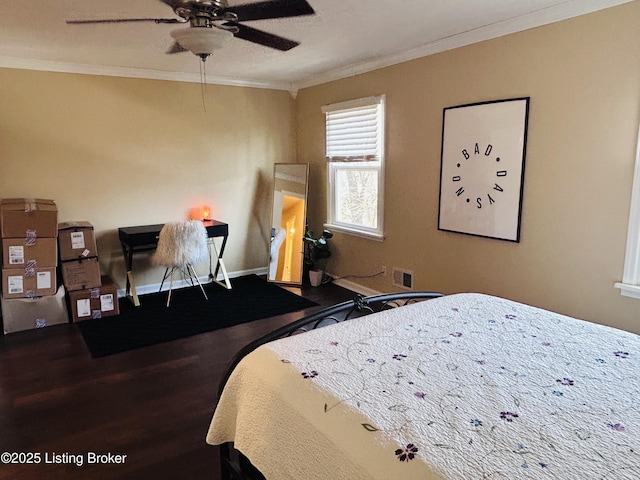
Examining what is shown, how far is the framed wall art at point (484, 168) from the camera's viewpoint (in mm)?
2975

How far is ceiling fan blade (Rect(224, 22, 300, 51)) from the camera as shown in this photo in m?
2.39

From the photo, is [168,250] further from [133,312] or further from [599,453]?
[599,453]

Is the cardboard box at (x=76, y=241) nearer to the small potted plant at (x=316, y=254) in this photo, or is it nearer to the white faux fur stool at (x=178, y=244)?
the white faux fur stool at (x=178, y=244)

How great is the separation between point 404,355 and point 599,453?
0.62 metres

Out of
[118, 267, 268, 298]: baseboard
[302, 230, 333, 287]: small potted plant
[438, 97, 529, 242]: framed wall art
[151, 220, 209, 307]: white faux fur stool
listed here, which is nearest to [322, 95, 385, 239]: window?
[302, 230, 333, 287]: small potted plant

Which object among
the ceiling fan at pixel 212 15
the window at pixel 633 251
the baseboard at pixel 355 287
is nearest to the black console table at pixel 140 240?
the baseboard at pixel 355 287

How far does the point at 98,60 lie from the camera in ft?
12.9

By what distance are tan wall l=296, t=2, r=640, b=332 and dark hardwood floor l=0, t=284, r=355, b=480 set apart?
5.78ft

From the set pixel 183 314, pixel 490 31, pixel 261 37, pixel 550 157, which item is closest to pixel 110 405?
pixel 183 314

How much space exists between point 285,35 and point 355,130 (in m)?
1.46

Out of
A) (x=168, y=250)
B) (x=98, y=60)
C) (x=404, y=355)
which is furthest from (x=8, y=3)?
(x=404, y=355)

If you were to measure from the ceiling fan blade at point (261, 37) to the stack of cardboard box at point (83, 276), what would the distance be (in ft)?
7.94

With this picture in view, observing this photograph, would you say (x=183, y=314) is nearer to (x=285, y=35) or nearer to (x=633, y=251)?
(x=285, y=35)

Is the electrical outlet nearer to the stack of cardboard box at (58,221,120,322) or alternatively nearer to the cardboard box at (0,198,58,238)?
the stack of cardboard box at (58,221,120,322)
